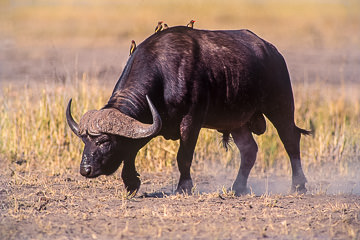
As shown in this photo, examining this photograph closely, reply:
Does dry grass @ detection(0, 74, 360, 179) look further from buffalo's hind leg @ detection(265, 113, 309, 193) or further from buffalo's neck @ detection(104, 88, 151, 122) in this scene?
buffalo's neck @ detection(104, 88, 151, 122)

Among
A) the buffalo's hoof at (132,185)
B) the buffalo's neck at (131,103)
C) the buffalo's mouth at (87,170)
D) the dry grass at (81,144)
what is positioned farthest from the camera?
the dry grass at (81,144)

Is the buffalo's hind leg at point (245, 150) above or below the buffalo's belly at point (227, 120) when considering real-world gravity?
below

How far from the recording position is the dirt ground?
18.6ft

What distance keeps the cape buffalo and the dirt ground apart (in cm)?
47

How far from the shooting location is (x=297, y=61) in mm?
20422

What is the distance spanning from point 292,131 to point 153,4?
32.8 meters

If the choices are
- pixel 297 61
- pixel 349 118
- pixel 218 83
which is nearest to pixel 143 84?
pixel 218 83

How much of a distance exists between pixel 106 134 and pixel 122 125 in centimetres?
19

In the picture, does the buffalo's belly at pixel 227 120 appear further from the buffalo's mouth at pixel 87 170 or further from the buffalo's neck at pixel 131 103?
the buffalo's mouth at pixel 87 170

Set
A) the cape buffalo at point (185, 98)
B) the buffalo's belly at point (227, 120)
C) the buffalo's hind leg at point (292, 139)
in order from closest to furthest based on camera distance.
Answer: the cape buffalo at point (185, 98), the buffalo's belly at point (227, 120), the buffalo's hind leg at point (292, 139)

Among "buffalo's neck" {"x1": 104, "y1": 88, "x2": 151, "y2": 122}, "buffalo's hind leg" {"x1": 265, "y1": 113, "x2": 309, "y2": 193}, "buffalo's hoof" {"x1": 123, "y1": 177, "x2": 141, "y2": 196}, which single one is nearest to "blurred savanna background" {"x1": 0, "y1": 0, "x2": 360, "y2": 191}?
"buffalo's hind leg" {"x1": 265, "y1": 113, "x2": 309, "y2": 193}

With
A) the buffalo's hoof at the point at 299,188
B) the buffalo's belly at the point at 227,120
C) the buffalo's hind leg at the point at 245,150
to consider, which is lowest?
the buffalo's hoof at the point at 299,188

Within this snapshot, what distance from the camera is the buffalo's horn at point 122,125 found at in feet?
21.7

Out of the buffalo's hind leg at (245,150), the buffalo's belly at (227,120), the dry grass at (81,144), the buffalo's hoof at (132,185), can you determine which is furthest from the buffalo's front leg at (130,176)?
the dry grass at (81,144)
